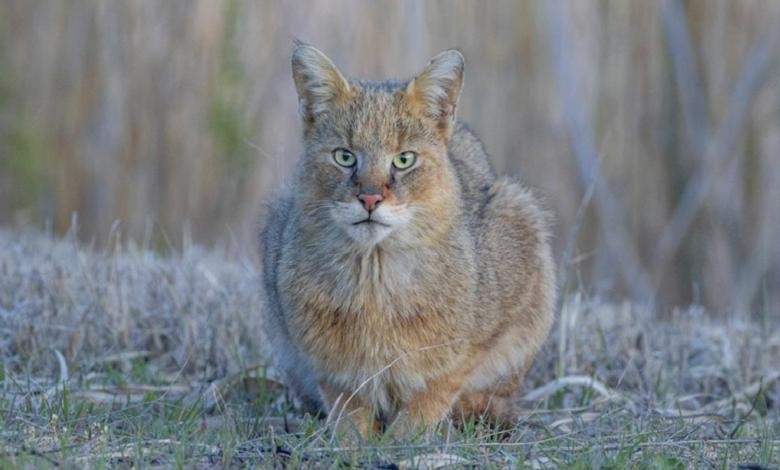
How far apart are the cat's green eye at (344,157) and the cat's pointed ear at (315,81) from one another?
0.29 meters

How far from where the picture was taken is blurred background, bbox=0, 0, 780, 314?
10836mm

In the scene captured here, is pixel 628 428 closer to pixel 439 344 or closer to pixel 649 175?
pixel 439 344

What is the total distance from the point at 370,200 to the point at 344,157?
33cm

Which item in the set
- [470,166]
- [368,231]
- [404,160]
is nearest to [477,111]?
[470,166]

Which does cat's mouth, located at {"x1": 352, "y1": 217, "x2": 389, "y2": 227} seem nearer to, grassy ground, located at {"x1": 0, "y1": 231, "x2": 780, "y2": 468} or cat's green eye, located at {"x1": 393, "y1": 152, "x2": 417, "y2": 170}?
cat's green eye, located at {"x1": 393, "y1": 152, "x2": 417, "y2": 170}

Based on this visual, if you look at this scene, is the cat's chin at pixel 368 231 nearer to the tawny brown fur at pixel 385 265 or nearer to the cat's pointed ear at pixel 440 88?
the tawny brown fur at pixel 385 265

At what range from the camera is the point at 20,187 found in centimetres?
1123

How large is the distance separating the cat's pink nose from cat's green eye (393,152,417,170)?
0.90ft

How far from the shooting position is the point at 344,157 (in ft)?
16.9

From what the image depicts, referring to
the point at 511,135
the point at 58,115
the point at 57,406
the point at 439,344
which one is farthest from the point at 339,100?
the point at 58,115

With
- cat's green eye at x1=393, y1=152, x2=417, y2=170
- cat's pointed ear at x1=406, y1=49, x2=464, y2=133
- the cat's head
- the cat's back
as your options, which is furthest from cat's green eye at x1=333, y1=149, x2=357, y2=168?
the cat's back

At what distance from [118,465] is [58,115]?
25.5 ft

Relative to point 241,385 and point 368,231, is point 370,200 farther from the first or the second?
point 241,385

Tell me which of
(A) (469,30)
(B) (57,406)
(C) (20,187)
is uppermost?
(A) (469,30)
